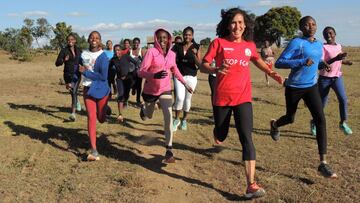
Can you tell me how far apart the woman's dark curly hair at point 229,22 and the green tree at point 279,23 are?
7270cm

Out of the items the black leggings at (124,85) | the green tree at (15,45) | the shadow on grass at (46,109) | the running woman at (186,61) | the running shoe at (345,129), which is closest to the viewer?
the running shoe at (345,129)

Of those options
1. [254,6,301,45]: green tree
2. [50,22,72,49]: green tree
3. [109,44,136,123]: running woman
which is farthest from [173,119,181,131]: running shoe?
[254,6,301,45]: green tree

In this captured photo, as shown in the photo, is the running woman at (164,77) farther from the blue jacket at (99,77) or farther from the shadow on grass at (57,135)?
the shadow on grass at (57,135)

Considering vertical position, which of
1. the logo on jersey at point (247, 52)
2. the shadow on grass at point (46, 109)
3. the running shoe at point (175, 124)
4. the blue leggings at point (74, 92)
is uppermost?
the logo on jersey at point (247, 52)

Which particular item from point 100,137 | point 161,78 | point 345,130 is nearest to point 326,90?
point 345,130

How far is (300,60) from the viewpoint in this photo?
627 cm

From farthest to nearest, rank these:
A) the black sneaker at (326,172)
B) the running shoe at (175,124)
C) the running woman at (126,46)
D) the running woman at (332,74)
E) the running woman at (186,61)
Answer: the running woman at (126,46) → the running shoe at (175,124) → the running woman at (186,61) → the running woman at (332,74) → the black sneaker at (326,172)

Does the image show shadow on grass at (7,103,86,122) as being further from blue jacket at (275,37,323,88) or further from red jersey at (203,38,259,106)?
red jersey at (203,38,259,106)

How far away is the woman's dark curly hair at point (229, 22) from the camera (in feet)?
18.0

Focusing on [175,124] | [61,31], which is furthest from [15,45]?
[175,124]

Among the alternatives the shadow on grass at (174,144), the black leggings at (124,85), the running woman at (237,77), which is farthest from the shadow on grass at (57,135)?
the running woman at (237,77)

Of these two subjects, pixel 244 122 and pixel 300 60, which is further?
pixel 300 60

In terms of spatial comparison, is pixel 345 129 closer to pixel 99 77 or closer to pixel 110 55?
pixel 99 77

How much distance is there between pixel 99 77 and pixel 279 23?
7339 centimetres
